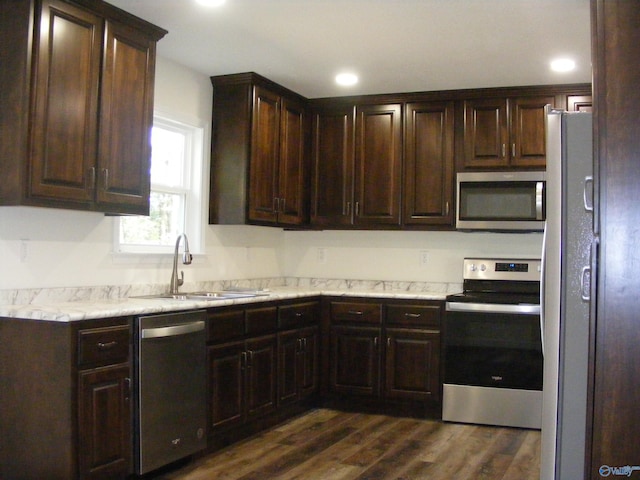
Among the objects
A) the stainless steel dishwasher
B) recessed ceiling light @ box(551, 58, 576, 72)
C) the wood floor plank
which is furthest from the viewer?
recessed ceiling light @ box(551, 58, 576, 72)

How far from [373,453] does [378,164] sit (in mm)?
2226

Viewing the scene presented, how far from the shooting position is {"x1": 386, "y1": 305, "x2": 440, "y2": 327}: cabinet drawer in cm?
462

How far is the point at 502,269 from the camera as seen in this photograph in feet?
16.0

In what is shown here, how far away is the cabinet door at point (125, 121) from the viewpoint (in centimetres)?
329

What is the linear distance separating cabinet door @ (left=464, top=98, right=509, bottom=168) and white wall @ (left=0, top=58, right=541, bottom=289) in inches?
23.9

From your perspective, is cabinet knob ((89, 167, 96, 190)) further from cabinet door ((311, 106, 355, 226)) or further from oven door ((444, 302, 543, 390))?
oven door ((444, 302, 543, 390))

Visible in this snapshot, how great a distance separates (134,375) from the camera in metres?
3.07

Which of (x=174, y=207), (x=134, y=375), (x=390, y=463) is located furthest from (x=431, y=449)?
(x=174, y=207)

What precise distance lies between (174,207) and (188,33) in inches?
46.5

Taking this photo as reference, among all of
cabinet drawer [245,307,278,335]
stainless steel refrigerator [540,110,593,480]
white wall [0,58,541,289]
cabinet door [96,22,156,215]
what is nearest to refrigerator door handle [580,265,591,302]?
stainless steel refrigerator [540,110,593,480]

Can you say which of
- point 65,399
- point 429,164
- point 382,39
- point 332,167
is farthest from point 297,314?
point 65,399

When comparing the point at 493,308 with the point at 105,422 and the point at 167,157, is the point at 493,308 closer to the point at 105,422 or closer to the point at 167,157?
the point at 167,157

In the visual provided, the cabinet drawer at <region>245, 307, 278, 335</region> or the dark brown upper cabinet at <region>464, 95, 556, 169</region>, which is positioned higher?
the dark brown upper cabinet at <region>464, 95, 556, 169</region>

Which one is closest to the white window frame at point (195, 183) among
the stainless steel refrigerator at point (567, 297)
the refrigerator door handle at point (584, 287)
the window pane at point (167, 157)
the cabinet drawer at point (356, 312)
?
the window pane at point (167, 157)
